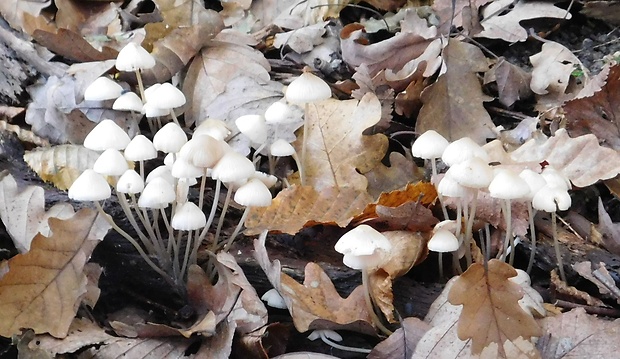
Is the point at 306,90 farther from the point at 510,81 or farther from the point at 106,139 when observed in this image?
the point at 510,81

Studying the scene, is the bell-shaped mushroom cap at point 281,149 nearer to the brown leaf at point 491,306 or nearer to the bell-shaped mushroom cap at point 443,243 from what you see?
the bell-shaped mushroom cap at point 443,243

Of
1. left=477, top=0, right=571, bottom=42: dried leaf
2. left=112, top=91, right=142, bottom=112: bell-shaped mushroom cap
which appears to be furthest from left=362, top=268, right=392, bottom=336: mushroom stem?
left=477, top=0, right=571, bottom=42: dried leaf

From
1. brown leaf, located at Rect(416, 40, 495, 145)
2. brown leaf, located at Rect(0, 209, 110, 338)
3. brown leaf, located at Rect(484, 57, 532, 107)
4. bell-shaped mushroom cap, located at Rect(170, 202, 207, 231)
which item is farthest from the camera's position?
brown leaf, located at Rect(484, 57, 532, 107)

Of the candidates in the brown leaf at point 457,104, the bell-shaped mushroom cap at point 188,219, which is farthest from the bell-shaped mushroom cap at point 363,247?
the brown leaf at point 457,104

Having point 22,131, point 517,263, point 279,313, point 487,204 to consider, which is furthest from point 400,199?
point 22,131

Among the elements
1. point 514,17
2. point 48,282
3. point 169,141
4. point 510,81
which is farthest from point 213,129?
point 514,17

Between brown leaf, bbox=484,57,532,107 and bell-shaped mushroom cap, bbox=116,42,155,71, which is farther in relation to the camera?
brown leaf, bbox=484,57,532,107

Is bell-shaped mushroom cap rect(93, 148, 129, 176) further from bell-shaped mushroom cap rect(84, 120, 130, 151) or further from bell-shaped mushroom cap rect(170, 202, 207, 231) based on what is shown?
bell-shaped mushroom cap rect(170, 202, 207, 231)
